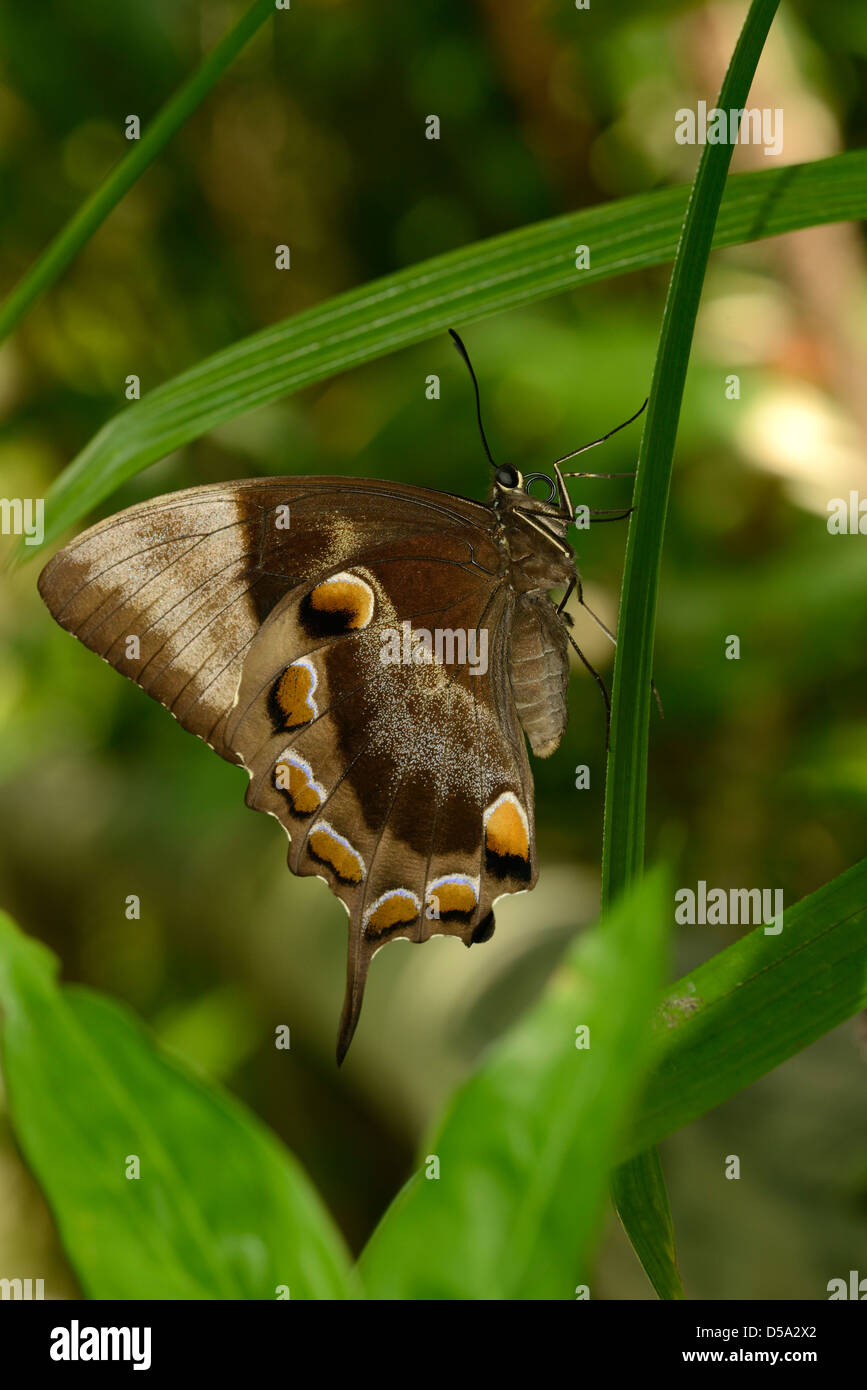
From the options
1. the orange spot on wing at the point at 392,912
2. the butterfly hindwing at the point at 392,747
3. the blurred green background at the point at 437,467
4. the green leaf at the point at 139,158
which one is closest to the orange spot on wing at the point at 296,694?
the butterfly hindwing at the point at 392,747

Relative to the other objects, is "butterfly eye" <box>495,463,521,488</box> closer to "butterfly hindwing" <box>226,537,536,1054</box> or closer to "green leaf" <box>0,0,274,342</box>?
"butterfly hindwing" <box>226,537,536,1054</box>

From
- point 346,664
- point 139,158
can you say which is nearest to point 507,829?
point 346,664

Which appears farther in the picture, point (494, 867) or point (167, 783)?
point (167, 783)

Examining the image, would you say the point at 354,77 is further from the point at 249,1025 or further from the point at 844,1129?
the point at 844,1129

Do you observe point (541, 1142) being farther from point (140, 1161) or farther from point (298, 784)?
point (298, 784)

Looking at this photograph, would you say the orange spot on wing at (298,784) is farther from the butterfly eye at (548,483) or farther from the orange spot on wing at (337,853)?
the butterfly eye at (548,483)

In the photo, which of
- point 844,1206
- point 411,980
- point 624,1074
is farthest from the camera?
point 411,980

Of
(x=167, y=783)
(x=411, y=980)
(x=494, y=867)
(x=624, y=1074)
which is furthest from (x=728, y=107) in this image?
(x=167, y=783)
